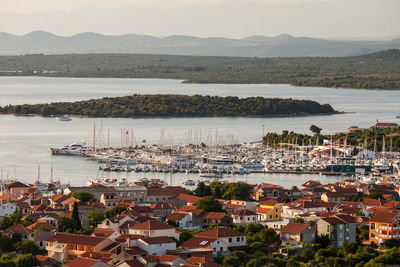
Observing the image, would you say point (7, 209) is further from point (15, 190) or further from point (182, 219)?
point (15, 190)

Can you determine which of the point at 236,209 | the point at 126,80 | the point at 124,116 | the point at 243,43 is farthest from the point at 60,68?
the point at 236,209

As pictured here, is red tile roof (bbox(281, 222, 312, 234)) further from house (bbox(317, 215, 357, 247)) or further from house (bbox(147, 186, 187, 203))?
house (bbox(147, 186, 187, 203))

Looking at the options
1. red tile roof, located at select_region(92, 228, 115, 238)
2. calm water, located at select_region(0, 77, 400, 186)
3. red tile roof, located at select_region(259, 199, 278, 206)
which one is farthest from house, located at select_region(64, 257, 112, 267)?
calm water, located at select_region(0, 77, 400, 186)

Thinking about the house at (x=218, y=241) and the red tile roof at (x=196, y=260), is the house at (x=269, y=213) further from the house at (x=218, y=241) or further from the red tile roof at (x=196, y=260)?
the red tile roof at (x=196, y=260)

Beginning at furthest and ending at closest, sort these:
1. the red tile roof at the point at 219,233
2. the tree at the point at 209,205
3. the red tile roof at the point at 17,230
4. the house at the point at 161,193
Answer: the house at the point at 161,193 < the tree at the point at 209,205 < the red tile roof at the point at 17,230 < the red tile roof at the point at 219,233

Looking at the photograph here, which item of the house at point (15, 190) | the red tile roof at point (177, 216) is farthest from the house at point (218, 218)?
the house at point (15, 190)

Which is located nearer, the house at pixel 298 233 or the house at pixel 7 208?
the house at pixel 298 233

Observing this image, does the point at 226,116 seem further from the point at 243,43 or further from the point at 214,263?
the point at 243,43
